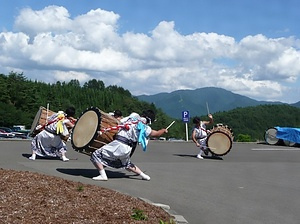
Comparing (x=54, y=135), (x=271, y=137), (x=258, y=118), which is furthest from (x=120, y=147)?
(x=258, y=118)

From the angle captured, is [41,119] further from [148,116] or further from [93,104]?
[93,104]

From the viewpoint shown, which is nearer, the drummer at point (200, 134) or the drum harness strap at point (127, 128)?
the drum harness strap at point (127, 128)

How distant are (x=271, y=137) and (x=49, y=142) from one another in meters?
19.9

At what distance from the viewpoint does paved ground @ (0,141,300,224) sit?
8242 mm

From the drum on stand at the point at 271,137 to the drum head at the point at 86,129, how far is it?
853 inches

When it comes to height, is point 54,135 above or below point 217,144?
above

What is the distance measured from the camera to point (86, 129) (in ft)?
37.4

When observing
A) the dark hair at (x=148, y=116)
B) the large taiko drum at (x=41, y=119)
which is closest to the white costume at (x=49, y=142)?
the large taiko drum at (x=41, y=119)

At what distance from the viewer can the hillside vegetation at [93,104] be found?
8406cm

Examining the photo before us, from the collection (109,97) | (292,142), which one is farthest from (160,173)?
(109,97)

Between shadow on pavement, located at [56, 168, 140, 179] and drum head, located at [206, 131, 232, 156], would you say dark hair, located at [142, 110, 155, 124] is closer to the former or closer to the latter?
shadow on pavement, located at [56, 168, 140, 179]

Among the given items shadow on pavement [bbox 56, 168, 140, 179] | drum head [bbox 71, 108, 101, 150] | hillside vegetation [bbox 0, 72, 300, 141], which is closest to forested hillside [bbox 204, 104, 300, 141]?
hillside vegetation [bbox 0, 72, 300, 141]

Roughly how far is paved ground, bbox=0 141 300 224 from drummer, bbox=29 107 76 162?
1.57 ft

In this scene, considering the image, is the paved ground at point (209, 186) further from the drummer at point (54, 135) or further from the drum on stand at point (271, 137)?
the drum on stand at point (271, 137)
